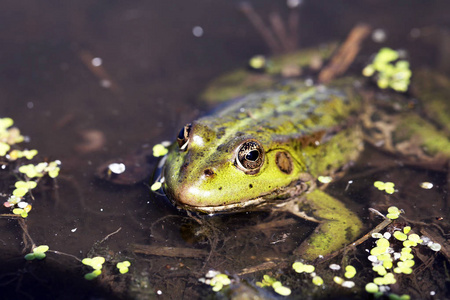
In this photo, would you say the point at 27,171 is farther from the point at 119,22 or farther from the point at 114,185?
the point at 119,22

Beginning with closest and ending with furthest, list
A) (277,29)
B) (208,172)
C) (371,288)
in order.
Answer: (371,288), (208,172), (277,29)

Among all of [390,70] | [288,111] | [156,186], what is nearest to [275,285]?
[156,186]

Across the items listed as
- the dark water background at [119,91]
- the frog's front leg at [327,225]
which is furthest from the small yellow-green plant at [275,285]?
the frog's front leg at [327,225]

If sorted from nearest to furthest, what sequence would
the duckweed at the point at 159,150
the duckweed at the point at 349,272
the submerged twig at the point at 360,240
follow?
the duckweed at the point at 349,272 < the submerged twig at the point at 360,240 < the duckweed at the point at 159,150

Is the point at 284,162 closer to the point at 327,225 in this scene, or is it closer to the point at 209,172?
the point at 327,225

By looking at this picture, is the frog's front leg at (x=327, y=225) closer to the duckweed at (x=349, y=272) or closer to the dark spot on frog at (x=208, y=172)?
the duckweed at (x=349, y=272)

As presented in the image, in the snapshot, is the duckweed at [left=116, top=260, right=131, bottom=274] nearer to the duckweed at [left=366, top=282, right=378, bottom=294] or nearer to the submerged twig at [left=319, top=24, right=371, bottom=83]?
the duckweed at [left=366, top=282, right=378, bottom=294]

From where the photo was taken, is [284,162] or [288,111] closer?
[284,162]

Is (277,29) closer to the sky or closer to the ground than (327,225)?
closer to the sky
